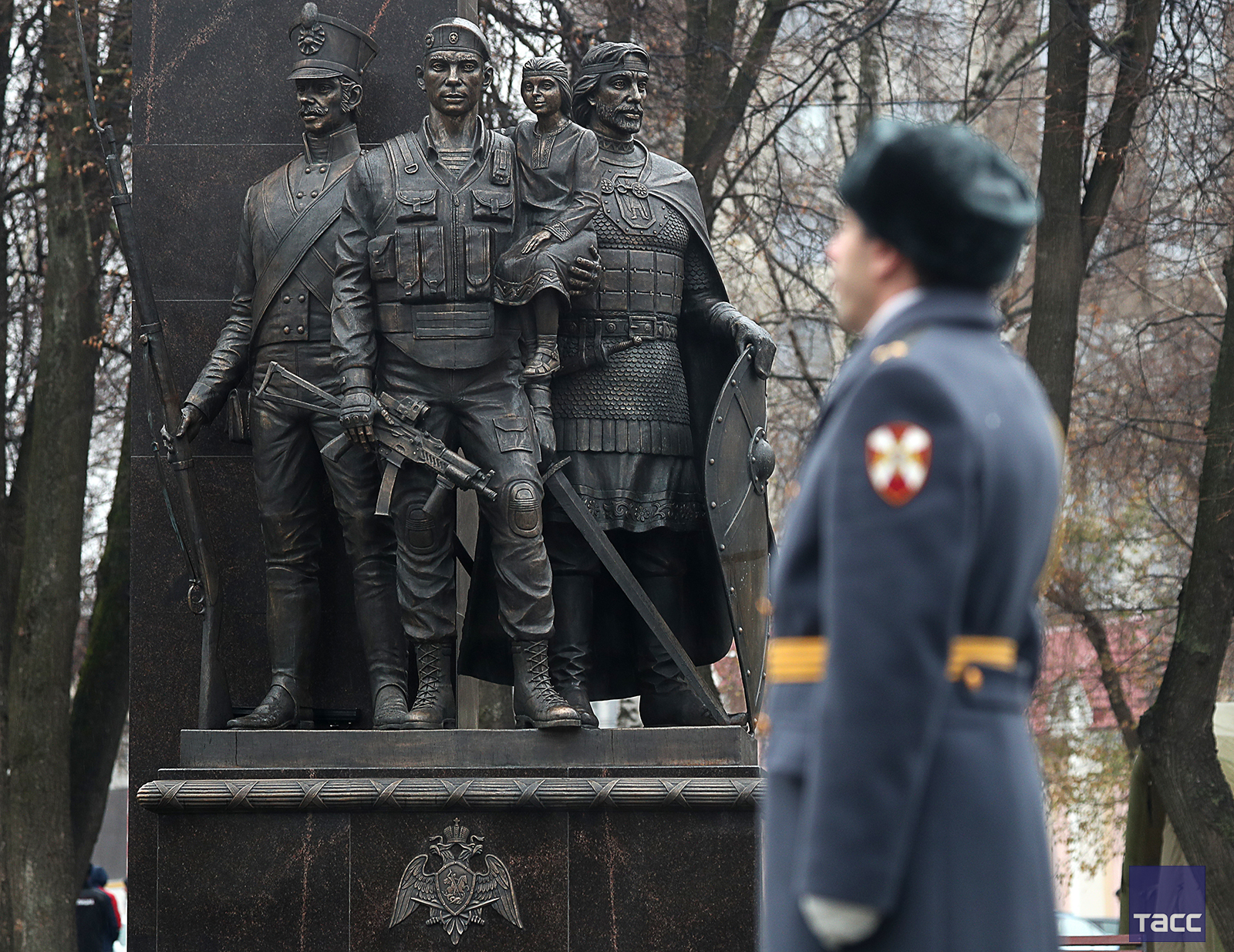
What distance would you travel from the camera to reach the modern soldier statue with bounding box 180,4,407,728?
773 centimetres

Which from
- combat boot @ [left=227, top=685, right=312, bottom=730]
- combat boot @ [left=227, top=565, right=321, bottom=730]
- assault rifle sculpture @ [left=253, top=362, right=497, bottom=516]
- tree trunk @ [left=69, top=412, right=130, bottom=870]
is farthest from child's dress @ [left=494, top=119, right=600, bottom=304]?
tree trunk @ [left=69, top=412, right=130, bottom=870]

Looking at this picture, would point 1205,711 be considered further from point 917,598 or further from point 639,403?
point 917,598

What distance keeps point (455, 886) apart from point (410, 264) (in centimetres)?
245

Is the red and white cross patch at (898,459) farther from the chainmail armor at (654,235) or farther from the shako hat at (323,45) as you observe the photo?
the shako hat at (323,45)

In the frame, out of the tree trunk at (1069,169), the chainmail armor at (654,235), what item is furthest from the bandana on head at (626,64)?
the tree trunk at (1069,169)

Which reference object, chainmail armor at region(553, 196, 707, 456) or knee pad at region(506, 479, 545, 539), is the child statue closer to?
chainmail armor at region(553, 196, 707, 456)

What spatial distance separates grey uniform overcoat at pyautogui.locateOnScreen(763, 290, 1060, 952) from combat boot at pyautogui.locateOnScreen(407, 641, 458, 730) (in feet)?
15.5

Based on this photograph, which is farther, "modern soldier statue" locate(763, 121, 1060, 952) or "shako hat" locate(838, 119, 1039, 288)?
"shako hat" locate(838, 119, 1039, 288)

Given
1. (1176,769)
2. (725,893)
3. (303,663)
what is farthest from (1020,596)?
(1176,769)

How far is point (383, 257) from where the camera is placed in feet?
24.6

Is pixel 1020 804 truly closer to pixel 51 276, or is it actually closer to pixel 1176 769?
pixel 1176 769

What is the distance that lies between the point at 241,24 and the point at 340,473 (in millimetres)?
2427

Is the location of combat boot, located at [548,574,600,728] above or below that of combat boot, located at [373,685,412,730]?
above

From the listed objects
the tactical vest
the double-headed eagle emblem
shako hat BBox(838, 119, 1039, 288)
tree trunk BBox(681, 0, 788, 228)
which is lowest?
the double-headed eagle emblem
